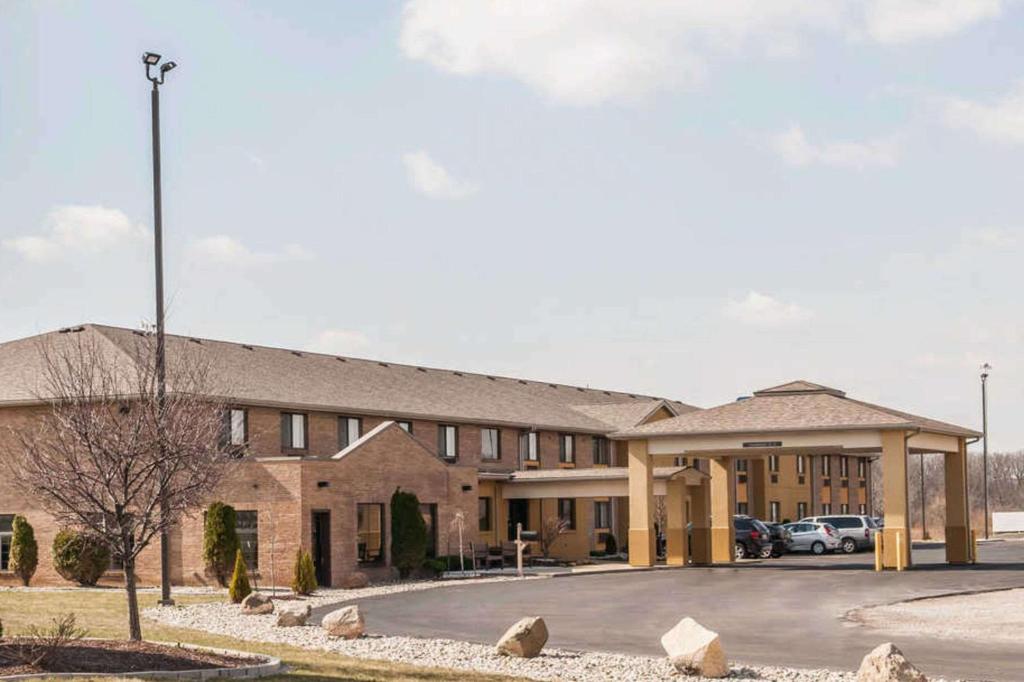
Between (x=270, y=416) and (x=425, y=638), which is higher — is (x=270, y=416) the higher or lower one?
the higher one

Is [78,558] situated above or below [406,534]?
below

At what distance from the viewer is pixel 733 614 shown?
2919 centimetres

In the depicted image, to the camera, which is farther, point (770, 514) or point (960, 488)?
point (770, 514)

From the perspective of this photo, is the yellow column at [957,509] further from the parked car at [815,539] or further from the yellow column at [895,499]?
the parked car at [815,539]

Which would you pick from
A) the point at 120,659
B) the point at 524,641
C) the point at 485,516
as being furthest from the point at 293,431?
the point at 120,659

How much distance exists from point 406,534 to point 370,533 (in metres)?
1.11

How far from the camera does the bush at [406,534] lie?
4394 centimetres

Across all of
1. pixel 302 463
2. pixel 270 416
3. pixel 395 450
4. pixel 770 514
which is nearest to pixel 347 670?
pixel 302 463

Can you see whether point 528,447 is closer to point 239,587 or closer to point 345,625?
point 239,587

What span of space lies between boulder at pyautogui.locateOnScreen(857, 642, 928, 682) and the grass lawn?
4.51 m

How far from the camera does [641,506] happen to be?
4888 cm

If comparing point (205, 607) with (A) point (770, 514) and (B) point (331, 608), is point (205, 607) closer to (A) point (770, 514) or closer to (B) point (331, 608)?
(B) point (331, 608)

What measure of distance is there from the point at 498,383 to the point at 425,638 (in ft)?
140

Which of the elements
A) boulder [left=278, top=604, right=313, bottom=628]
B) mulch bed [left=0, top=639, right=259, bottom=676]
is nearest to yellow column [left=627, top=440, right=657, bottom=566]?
boulder [left=278, top=604, right=313, bottom=628]
